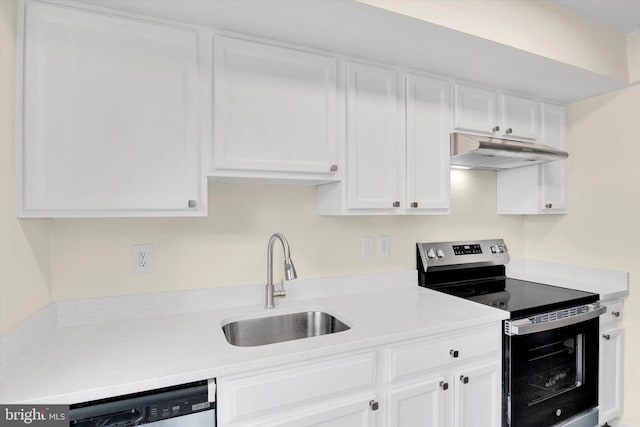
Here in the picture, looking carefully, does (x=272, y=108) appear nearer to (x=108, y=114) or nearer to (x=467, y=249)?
(x=108, y=114)

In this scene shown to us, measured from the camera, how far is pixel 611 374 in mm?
2076

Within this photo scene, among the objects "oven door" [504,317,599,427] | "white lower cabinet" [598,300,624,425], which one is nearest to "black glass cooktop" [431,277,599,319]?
"oven door" [504,317,599,427]

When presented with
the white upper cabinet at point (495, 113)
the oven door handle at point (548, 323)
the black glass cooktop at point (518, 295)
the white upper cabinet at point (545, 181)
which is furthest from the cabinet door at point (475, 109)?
the oven door handle at point (548, 323)

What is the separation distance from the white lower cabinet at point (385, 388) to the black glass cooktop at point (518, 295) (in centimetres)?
22

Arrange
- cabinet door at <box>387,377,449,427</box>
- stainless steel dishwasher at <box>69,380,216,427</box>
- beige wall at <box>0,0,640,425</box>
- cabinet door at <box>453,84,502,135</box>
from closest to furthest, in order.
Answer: stainless steel dishwasher at <box>69,380,216,427</box> → beige wall at <box>0,0,640,425</box> → cabinet door at <box>387,377,449,427</box> → cabinet door at <box>453,84,502,135</box>

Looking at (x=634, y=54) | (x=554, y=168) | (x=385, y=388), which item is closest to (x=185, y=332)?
(x=385, y=388)

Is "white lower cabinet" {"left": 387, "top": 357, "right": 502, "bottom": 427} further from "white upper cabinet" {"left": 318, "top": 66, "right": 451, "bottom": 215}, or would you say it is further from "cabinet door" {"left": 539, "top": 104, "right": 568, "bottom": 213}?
"cabinet door" {"left": 539, "top": 104, "right": 568, "bottom": 213}

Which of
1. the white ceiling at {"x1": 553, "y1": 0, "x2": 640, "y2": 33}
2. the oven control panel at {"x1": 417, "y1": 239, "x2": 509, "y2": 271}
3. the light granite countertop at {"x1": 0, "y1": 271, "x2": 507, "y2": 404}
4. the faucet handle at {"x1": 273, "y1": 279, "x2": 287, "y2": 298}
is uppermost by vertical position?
the white ceiling at {"x1": 553, "y1": 0, "x2": 640, "y2": 33}

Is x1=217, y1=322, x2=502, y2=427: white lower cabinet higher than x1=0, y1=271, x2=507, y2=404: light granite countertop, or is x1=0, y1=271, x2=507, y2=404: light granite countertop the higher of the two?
x1=0, y1=271, x2=507, y2=404: light granite countertop

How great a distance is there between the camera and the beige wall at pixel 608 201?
6.87 feet

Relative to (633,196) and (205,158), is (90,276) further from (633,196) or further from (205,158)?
(633,196)

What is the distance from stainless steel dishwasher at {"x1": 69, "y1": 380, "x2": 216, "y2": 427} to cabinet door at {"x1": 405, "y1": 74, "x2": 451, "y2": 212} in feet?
4.31

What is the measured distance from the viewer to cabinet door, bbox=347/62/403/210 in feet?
5.49

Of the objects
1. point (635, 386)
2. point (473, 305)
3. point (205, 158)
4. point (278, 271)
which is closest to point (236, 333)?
point (278, 271)
